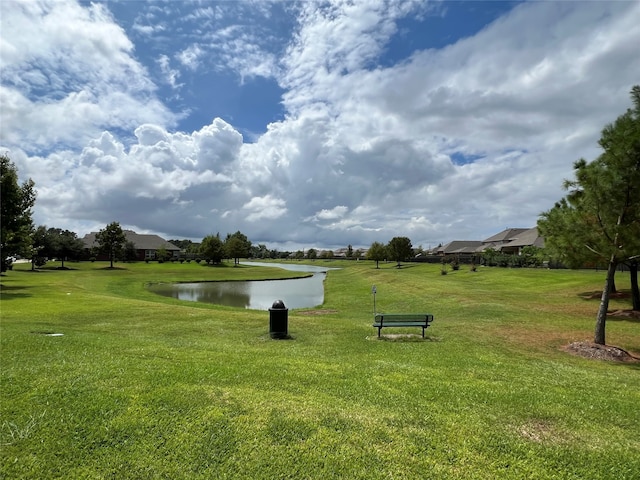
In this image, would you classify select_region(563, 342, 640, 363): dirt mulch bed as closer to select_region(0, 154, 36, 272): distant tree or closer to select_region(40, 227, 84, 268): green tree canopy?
select_region(0, 154, 36, 272): distant tree

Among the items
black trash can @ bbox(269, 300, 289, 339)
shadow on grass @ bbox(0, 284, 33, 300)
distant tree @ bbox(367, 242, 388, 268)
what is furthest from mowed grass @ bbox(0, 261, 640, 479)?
distant tree @ bbox(367, 242, 388, 268)

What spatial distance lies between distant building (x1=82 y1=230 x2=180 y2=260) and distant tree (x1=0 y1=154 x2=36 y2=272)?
71340 mm

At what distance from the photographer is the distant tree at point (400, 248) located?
261ft

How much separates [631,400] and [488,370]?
251 centimetres

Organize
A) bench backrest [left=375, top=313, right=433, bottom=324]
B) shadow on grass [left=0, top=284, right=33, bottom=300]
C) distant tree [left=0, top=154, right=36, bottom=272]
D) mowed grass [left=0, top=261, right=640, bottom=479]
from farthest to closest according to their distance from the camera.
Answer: distant tree [left=0, top=154, right=36, bottom=272] → shadow on grass [left=0, top=284, right=33, bottom=300] → bench backrest [left=375, top=313, right=433, bottom=324] → mowed grass [left=0, top=261, right=640, bottom=479]

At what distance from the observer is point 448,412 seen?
555cm

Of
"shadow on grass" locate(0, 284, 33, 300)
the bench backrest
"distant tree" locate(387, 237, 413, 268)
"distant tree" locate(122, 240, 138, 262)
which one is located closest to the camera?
the bench backrest

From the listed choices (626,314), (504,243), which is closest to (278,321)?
(626,314)

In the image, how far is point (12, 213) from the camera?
29703 millimetres

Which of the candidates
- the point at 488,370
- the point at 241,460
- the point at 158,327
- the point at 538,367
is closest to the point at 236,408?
the point at 241,460

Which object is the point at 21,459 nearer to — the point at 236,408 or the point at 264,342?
the point at 236,408

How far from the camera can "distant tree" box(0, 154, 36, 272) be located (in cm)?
2883

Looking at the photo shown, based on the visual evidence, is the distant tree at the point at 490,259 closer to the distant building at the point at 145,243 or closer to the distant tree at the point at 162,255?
the distant tree at the point at 162,255

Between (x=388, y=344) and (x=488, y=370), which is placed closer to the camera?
(x=488, y=370)
